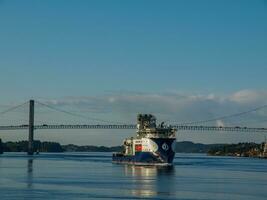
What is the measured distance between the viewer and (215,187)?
52.1 meters

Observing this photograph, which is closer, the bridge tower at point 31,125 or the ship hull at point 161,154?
the ship hull at point 161,154

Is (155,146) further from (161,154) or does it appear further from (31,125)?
(31,125)

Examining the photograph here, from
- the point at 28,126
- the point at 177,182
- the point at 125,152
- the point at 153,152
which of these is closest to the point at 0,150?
the point at 28,126

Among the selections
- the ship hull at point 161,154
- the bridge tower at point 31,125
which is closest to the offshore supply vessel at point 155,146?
the ship hull at point 161,154

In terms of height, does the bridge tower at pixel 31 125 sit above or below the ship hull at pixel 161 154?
above

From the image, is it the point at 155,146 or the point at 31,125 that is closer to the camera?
the point at 155,146

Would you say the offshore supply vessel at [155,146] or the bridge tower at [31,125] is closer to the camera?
the offshore supply vessel at [155,146]

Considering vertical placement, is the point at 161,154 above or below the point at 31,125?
below

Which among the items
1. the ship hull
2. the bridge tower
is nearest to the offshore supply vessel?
the ship hull

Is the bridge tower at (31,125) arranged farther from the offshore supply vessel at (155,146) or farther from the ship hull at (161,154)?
the ship hull at (161,154)

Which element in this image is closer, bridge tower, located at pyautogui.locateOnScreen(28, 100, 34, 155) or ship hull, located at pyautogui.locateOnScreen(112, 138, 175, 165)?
ship hull, located at pyautogui.locateOnScreen(112, 138, 175, 165)

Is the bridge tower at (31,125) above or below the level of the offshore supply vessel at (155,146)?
above

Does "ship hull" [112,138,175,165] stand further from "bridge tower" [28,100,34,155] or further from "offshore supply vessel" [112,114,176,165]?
"bridge tower" [28,100,34,155]

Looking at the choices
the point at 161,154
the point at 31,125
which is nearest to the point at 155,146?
the point at 161,154
